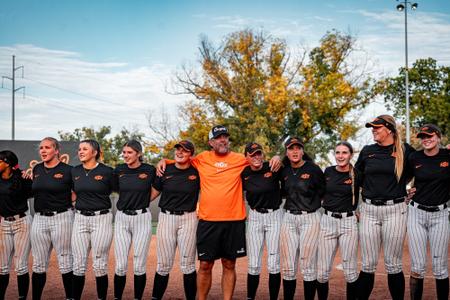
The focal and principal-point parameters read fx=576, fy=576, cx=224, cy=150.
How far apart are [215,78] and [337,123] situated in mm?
6206

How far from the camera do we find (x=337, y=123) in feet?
88.5

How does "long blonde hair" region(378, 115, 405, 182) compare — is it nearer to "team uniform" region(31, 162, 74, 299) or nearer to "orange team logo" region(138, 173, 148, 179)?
"orange team logo" region(138, 173, 148, 179)

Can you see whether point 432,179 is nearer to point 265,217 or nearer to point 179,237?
point 265,217

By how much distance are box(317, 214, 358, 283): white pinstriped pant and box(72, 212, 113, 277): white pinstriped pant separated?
2.39m

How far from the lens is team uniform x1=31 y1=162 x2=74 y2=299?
21.3ft

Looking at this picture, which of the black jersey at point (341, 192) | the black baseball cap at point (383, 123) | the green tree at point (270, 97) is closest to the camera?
the black baseball cap at point (383, 123)

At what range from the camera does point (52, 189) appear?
6.51 metres

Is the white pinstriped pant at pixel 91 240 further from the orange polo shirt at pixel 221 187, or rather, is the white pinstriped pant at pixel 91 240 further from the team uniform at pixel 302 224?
the team uniform at pixel 302 224

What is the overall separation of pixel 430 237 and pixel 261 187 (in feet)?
6.06

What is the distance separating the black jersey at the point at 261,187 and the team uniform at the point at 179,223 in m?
0.57

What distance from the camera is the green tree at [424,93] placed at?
30.1 metres

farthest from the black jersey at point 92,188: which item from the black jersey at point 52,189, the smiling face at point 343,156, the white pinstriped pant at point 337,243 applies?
the smiling face at point 343,156

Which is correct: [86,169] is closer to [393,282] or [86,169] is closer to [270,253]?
[270,253]

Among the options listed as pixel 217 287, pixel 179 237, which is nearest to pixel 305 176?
pixel 179 237
